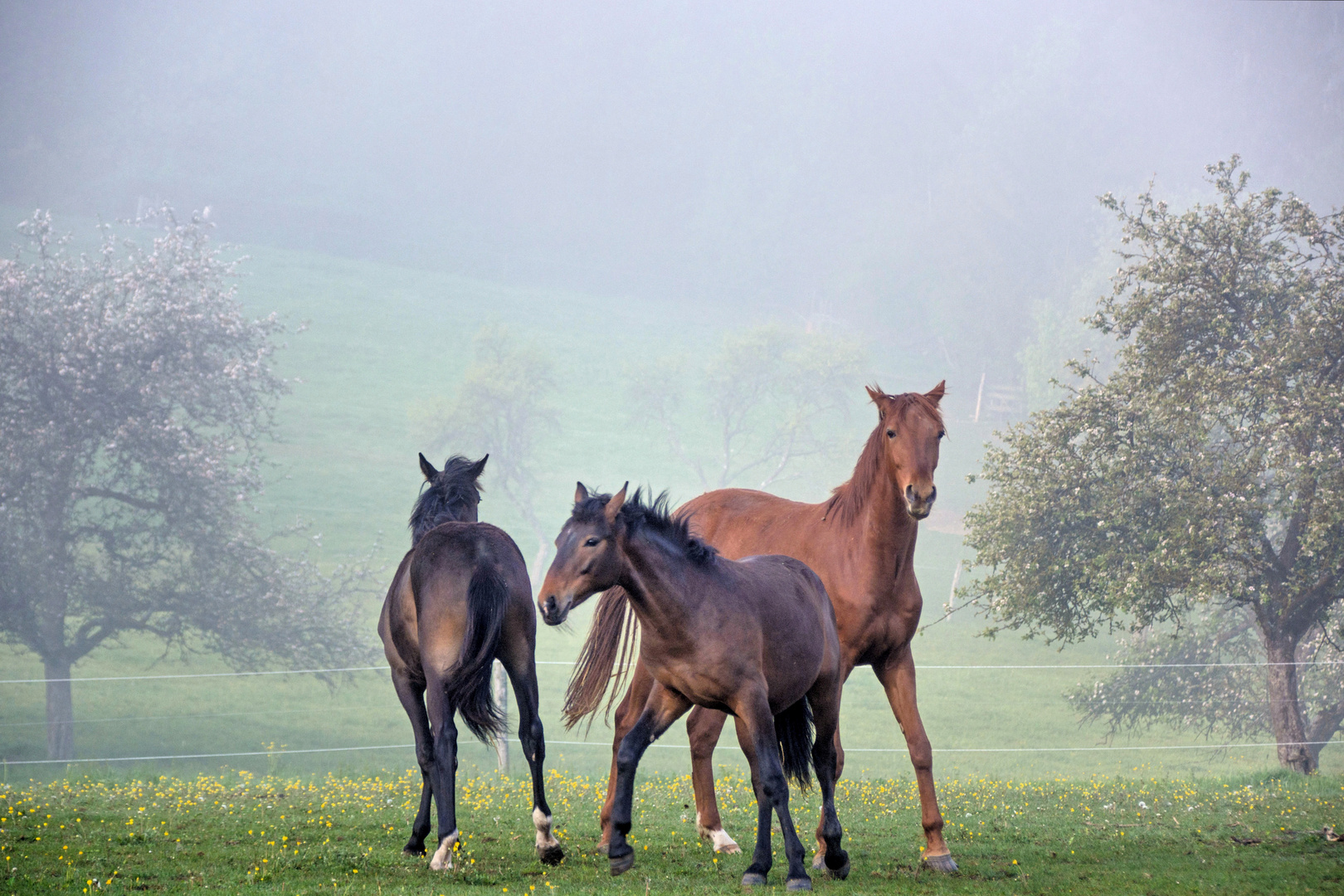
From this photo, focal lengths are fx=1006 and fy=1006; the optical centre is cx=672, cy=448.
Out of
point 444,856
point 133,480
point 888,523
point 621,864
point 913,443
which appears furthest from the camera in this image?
point 133,480

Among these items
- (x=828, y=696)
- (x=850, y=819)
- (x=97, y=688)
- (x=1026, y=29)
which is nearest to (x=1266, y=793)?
(x=850, y=819)

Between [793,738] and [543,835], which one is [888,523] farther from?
[543,835]

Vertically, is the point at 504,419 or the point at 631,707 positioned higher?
the point at 504,419

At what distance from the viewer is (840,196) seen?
4341 inches

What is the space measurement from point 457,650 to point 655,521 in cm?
175

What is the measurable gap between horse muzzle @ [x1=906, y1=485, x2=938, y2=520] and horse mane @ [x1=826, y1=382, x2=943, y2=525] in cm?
50

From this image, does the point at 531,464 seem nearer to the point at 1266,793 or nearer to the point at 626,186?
the point at 1266,793

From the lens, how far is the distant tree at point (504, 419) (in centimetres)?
5416

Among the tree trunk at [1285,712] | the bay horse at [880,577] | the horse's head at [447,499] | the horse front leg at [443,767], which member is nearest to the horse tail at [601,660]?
the bay horse at [880,577]

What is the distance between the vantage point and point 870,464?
7.79 metres

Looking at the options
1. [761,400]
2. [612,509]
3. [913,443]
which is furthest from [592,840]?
[761,400]

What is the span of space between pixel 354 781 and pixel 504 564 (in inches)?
277

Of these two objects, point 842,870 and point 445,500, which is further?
point 445,500

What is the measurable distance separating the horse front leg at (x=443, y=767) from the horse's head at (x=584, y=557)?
1.50 m
